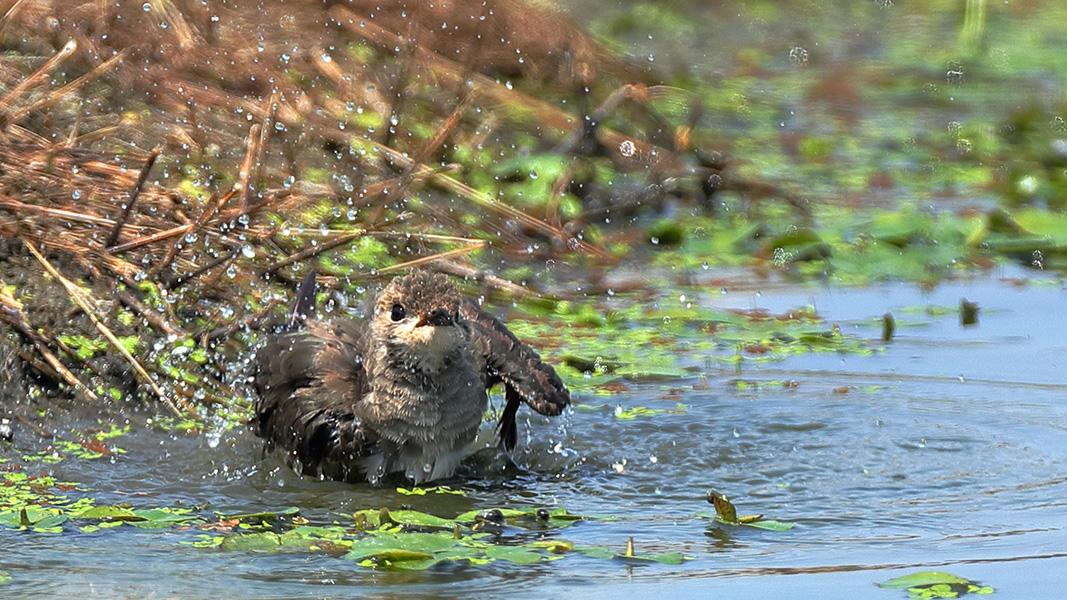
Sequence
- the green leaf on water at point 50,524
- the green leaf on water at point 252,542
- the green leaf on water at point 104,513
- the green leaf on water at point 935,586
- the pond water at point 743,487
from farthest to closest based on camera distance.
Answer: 1. the green leaf on water at point 104,513
2. the green leaf on water at point 50,524
3. the green leaf on water at point 252,542
4. the pond water at point 743,487
5. the green leaf on water at point 935,586

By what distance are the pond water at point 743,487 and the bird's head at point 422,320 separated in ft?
1.71

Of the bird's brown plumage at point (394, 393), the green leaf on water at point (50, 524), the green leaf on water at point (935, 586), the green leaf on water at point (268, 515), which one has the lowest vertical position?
the green leaf on water at point (935, 586)

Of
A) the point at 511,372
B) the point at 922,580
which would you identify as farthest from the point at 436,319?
the point at 922,580

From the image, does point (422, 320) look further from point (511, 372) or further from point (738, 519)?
point (738, 519)

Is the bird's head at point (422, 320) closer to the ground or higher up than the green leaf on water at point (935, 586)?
higher up

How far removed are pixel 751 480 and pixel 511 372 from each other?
3.32 ft

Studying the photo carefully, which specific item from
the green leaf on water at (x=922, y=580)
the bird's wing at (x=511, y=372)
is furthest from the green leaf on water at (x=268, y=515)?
the green leaf on water at (x=922, y=580)

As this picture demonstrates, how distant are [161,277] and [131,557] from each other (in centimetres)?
243

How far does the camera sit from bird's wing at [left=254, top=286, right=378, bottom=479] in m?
6.14

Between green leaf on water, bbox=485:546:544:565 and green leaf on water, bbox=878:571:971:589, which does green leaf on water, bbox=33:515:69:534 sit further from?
green leaf on water, bbox=878:571:971:589

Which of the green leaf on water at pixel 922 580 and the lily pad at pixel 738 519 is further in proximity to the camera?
the lily pad at pixel 738 519

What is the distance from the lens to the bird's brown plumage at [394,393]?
609 cm

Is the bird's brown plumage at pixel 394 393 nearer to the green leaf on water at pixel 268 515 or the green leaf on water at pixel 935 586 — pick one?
the green leaf on water at pixel 268 515

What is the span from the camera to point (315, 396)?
627 centimetres
